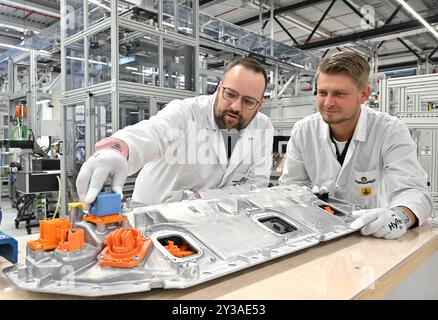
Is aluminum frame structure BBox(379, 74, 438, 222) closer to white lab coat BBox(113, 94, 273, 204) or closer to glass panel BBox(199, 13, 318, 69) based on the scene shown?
white lab coat BBox(113, 94, 273, 204)

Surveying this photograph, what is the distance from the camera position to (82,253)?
82 cm

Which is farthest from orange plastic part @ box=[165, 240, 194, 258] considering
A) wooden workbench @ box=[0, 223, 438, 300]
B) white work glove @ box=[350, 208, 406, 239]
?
white work glove @ box=[350, 208, 406, 239]

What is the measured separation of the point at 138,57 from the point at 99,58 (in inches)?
18.0

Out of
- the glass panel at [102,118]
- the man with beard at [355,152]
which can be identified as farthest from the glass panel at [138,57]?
the man with beard at [355,152]

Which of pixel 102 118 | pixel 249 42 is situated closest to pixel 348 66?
pixel 102 118

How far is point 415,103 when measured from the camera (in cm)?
295

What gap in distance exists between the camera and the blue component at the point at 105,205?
891mm

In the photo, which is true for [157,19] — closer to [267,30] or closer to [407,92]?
[407,92]

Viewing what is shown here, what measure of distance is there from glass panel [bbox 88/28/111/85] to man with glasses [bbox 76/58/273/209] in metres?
2.30

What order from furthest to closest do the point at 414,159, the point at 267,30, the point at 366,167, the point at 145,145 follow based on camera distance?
the point at 267,30, the point at 366,167, the point at 414,159, the point at 145,145

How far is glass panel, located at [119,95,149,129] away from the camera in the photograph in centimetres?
383

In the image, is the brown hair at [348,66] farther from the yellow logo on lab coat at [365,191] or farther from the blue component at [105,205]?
the blue component at [105,205]

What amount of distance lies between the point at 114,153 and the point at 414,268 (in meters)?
1.05
